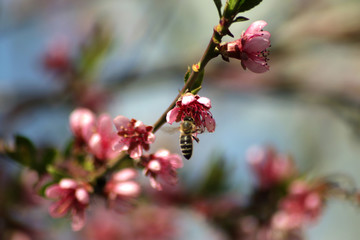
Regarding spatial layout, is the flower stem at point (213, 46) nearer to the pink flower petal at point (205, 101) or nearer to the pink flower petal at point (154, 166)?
the pink flower petal at point (205, 101)

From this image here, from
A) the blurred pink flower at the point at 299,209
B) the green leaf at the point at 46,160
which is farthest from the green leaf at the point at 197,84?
the blurred pink flower at the point at 299,209

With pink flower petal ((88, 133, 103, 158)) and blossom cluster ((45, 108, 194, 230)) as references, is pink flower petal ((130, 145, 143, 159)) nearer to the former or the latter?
blossom cluster ((45, 108, 194, 230))

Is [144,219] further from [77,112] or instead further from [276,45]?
[77,112]

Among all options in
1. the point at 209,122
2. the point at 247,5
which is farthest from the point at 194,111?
the point at 247,5

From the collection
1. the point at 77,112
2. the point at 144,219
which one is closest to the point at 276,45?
the point at 144,219

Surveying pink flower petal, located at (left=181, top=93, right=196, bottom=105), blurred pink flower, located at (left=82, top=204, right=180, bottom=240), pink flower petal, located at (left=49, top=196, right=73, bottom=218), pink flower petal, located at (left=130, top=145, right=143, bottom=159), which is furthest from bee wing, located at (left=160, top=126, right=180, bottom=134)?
blurred pink flower, located at (left=82, top=204, right=180, bottom=240)

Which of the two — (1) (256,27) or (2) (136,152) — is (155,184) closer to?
(2) (136,152)
